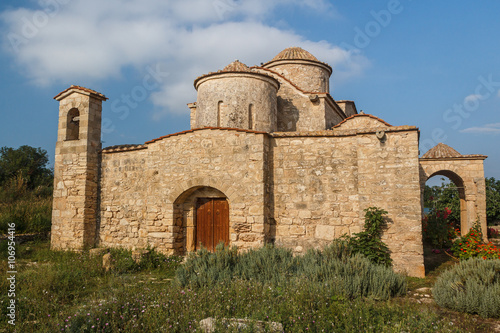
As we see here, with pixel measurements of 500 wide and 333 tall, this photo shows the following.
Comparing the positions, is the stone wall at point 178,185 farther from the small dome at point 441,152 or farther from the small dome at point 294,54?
the small dome at point 441,152

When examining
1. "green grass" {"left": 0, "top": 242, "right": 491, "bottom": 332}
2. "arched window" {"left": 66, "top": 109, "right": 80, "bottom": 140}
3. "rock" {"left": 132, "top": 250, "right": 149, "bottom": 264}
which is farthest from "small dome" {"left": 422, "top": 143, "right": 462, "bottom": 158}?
"arched window" {"left": 66, "top": 109, "right": 80, "bottom": 140}

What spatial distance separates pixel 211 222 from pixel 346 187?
3.85 m

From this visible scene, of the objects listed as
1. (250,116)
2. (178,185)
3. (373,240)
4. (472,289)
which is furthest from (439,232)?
(178,185)

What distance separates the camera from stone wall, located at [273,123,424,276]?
27.4 feet

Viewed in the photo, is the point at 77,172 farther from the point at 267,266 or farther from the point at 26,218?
the point at 267,266

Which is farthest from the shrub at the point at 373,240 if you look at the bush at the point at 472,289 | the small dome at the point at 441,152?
the small dome at the point at 441,152

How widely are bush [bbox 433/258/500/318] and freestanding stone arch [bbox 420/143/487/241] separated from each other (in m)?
9.08

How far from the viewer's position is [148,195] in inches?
403

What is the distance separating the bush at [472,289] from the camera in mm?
5301

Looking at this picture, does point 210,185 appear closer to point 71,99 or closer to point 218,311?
point 218,311

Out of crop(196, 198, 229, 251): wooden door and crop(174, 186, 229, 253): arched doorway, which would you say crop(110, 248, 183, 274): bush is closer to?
crop(174, 186, 229, 253): arched doorway

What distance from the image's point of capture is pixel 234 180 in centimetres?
929

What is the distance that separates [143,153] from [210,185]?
110 inches

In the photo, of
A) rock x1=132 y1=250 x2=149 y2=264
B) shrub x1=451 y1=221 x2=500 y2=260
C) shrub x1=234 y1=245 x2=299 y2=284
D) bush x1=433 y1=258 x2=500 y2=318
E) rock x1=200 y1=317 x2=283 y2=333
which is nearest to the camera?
rock x1=200 y1=317 x2=283 y2=333
